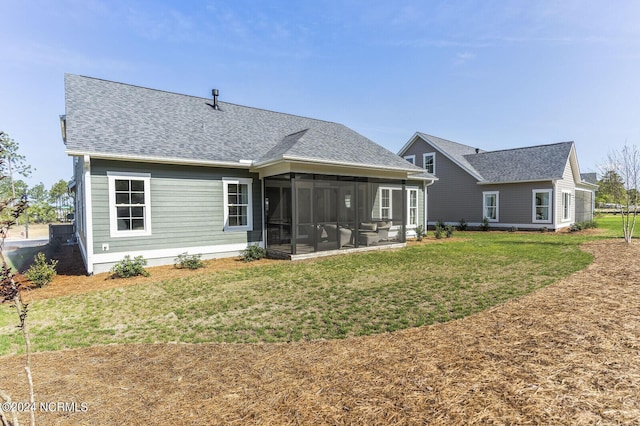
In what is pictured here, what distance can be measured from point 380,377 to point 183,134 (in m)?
10.7

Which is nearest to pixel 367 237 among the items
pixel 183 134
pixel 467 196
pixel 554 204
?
pixel 183 134

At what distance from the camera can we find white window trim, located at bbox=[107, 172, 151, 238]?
29.0ft

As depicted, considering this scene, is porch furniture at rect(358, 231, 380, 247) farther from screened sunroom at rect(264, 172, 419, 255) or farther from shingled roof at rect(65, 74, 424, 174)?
shingled roof at rect(65, 74, 424, 174)

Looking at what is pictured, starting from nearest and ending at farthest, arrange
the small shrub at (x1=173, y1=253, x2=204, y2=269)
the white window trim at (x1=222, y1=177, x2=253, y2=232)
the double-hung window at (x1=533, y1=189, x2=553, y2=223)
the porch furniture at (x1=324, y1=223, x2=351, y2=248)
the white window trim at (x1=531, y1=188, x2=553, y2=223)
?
the small shrub at (x1=173, y1=253, x2=204, y2=269)
the white window trim at (x1=222, y1=177, x2=253, y2=232)
the porch furniture at (x1=324, y1=223, x2=351, y2=248)
the white window trim at (x1=531, y1=188, x2=553, y2=223)
the double-hung window at (x1=533, y1=189, x2=553, y2=223)

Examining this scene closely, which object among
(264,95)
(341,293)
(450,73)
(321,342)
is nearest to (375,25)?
(450,73)

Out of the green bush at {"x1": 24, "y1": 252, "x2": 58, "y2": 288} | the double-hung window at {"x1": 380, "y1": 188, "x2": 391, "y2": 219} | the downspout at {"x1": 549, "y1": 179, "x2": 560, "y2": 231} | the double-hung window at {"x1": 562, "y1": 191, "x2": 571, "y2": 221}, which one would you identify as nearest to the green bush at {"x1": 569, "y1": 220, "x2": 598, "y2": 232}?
the double-hung window at {"x1": 562, "y1": 191, "x2": 571, "y2": 221}

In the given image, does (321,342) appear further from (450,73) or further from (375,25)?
(450,73)

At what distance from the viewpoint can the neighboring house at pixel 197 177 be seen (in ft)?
29.2

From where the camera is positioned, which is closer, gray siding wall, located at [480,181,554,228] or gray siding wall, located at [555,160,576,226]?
gray siding wall, located at [555,160,576,226]

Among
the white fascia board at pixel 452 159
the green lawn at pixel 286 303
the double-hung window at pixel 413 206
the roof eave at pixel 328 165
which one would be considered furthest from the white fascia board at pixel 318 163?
the white fascia board at pixel 452 159

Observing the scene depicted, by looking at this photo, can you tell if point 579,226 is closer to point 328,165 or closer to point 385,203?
point 385,203

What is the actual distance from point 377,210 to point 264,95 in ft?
38.3

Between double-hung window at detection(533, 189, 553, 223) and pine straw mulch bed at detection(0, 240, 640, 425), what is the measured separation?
57.5ft

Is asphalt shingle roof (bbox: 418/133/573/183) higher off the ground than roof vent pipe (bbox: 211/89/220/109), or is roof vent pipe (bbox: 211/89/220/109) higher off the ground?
roof vent pipe (bbox: 211/89/220/109)
